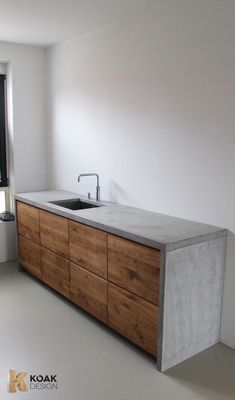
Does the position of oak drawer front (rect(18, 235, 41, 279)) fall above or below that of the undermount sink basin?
below

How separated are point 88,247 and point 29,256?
1183 mm

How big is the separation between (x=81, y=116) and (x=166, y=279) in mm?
2244

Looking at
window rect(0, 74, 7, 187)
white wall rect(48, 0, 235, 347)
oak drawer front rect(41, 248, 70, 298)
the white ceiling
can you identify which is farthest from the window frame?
oak drawer front rect(41, 248, 70, 298)

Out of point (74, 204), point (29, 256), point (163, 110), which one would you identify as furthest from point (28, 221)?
point (163, 110)

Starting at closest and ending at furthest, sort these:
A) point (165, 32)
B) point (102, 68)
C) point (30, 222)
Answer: point (165, 32), point (102, 68), point (30, 222)

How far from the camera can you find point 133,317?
251 cm

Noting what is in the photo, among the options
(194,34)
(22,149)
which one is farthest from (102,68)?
(22,149)

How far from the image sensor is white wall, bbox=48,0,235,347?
96.4 inches

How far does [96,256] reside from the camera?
110 inches

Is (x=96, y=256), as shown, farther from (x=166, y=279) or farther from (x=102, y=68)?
(x=102, y=68)

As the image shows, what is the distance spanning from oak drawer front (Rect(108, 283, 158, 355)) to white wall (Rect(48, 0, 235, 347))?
1.96 ft

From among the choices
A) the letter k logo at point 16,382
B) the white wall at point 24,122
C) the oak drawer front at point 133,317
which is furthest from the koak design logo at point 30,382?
the white wall at point 24,122

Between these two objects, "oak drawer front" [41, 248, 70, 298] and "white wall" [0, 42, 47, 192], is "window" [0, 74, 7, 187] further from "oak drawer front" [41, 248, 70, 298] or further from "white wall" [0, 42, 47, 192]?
"oak drawer front" [41, 248, 70, 298]

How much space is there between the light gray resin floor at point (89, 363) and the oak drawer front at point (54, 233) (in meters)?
0.53
